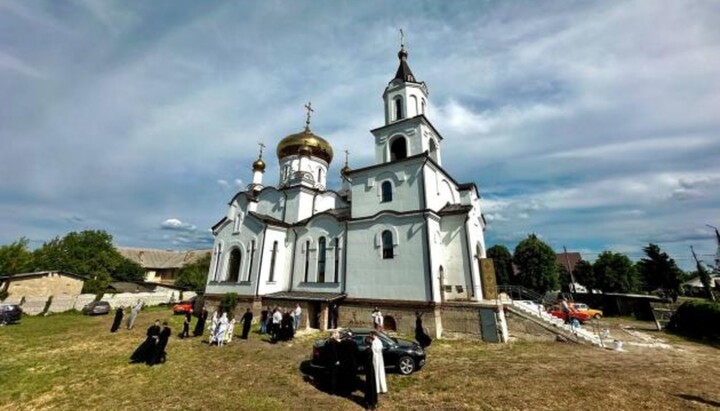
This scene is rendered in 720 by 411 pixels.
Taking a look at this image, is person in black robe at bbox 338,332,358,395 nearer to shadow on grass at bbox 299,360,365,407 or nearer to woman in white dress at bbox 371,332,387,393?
shadow on grass at bbox 299,360,365,407

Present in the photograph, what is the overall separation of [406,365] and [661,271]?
45355mm

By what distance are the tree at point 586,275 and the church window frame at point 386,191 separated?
3971 cm

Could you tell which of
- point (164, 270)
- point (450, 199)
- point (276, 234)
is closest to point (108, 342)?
point (276, 234)

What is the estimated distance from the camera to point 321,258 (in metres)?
21.0

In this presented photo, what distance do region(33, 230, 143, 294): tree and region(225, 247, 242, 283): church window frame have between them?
3722 cm

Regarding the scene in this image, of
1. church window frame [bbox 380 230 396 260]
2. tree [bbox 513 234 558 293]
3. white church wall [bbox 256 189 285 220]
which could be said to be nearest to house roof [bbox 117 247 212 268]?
white church wall [bbox 256 189 285 220]

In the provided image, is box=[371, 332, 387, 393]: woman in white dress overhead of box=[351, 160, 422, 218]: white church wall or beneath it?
beneath

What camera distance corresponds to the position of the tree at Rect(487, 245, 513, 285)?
46906 mm

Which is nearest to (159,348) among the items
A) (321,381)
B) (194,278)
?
(321,381)

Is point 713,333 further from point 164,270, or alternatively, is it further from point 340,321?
point 164,270

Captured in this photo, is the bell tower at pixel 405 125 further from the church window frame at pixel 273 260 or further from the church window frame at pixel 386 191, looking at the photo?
the church window frame at pixel 273 260

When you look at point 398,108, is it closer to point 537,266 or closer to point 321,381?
point 321,381

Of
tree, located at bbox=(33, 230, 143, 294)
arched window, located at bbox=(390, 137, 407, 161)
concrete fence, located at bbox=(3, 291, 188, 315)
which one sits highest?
arched window, located at bbox=(390, 137, 407, 161)

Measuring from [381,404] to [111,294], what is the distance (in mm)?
36460
